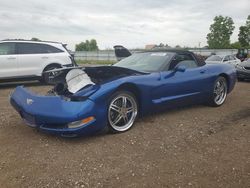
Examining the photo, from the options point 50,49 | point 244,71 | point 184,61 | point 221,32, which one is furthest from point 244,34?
point 184,61

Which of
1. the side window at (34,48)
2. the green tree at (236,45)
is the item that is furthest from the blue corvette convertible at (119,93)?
the green tree at (236,45)

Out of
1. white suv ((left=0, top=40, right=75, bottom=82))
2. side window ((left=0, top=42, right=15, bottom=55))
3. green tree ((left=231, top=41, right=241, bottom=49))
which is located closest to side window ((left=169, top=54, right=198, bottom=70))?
white suv ((left=0, top=40, right=75, bottom=82))

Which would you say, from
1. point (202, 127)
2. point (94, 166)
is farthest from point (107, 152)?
point (202, 127)

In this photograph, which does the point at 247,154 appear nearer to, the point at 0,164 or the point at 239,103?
the point at 0,164

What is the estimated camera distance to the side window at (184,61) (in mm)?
6052

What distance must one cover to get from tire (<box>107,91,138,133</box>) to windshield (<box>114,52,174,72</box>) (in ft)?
3.05

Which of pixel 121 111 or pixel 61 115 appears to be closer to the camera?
pixel 61 115

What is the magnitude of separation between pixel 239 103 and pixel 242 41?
59.6 meters

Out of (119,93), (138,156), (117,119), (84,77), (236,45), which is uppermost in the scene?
(236,45)

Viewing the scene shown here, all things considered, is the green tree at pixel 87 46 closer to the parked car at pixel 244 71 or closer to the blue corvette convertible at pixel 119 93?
the parked car at pixel 244 71

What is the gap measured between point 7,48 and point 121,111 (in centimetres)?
664

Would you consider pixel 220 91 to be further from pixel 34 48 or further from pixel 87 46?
pixel 87 46

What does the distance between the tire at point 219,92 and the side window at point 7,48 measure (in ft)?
21.0

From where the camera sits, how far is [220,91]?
6992 mm
